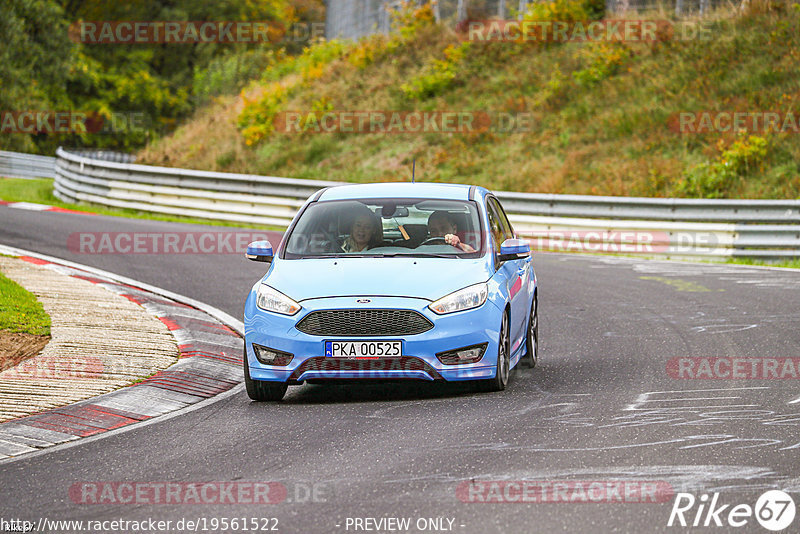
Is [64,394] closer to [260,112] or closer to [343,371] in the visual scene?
[343,371]

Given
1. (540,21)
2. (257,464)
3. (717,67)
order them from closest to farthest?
(257,464)
(717,67)
(540,21)

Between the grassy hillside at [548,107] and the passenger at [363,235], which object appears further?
the grassy hillside at [548,107]

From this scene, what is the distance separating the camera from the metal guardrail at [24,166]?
139ft

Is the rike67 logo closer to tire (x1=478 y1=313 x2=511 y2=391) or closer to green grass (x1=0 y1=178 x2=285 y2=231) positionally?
tire (x1=478 y1=313 x2=511 y2=391)

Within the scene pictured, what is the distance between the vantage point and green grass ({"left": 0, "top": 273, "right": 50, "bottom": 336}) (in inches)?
431

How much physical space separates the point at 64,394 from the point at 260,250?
1.93 metres

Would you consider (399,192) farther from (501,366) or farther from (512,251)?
(501,366)

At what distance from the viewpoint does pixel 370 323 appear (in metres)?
8.45

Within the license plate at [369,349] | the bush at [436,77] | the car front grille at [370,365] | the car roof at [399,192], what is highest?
the bush at [436,77]

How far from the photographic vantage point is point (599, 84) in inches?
1202

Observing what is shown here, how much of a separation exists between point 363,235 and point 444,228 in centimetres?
68

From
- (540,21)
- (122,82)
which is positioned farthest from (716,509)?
(122,82)

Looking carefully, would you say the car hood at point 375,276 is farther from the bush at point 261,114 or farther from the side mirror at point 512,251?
the bush at point 261,114

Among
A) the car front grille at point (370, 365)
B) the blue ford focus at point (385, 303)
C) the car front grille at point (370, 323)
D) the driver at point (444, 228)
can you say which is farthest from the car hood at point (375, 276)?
the car front grille at point (370, 365)
